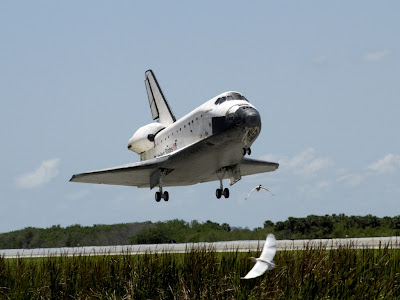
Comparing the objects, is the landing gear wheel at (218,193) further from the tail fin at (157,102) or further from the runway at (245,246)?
the tail fin at (157,102)

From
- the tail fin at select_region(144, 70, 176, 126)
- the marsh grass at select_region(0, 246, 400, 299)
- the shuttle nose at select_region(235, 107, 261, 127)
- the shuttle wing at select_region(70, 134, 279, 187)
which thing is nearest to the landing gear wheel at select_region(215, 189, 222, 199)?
the shuttle wing at select_region(70, 134, 279, 187)

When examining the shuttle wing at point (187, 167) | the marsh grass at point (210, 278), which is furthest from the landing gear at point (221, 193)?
the marsh grass at point (210, 278)

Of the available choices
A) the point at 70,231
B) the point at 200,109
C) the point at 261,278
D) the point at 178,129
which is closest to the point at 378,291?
the point at 261,278

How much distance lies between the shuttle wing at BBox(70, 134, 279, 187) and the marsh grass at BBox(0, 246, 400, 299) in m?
13.2

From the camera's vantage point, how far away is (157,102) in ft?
156

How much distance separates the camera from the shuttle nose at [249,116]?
27.3 metres

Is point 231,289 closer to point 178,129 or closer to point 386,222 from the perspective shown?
point 178,129

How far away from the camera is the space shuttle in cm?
2842

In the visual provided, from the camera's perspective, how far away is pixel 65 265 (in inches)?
680

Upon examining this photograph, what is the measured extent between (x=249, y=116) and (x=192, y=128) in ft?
17.6

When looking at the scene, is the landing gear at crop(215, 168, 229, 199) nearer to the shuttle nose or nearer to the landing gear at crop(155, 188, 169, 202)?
the landing gear at crop(155, 188, 169, 202)

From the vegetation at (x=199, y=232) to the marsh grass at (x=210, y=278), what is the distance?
656 inches

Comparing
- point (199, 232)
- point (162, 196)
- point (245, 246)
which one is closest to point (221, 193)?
point (162, 196)

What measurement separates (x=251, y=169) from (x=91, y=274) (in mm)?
22855
